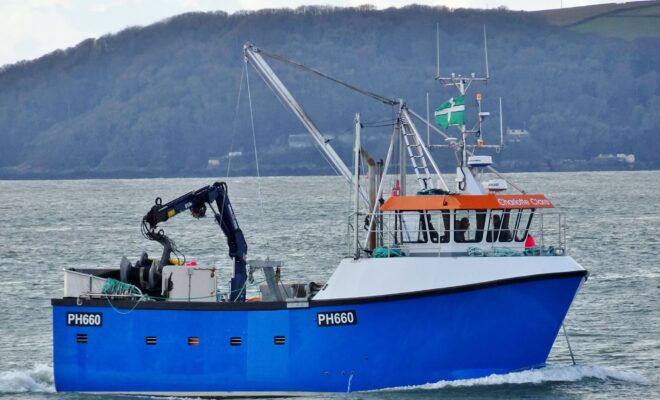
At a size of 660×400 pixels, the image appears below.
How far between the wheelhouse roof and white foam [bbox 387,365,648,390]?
3437 mm

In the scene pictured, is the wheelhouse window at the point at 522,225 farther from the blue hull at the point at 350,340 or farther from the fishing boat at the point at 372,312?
the blue hull at the point at 350,340

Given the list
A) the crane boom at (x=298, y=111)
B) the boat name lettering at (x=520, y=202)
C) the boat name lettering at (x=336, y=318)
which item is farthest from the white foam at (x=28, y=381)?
the boat name lettering at (x=520, y=202)

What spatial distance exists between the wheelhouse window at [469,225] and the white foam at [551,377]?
2.86 metres

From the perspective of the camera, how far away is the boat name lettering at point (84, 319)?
29922 millimetres

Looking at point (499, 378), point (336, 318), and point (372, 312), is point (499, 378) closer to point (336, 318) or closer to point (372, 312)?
point (372, 312)

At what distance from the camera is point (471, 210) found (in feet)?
96.0

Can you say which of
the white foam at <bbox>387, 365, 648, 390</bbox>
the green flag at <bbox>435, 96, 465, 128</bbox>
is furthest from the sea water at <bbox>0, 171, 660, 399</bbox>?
the green flag at <bbox>435, 96, 465, 128</bbox>

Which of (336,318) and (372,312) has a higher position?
(372,312)

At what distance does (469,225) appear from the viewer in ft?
96.1

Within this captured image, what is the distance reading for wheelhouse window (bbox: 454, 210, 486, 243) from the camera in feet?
95.9

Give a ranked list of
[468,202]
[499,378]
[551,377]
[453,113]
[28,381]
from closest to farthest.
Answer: [499,378] < [468,202] < [551,377] < [453,113] < [28,381]

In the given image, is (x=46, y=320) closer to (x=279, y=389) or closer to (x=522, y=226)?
(x=279, y=389)

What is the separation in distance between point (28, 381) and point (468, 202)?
35.3ft

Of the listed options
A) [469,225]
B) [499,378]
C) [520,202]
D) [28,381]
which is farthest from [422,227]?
[28,381]
